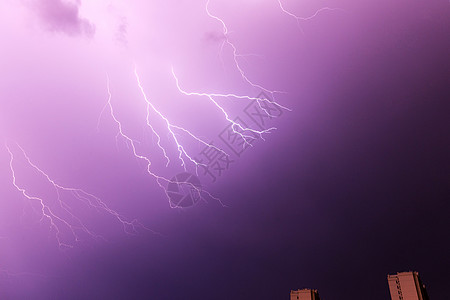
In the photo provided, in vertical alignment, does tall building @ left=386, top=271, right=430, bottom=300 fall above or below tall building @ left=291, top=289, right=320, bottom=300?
above

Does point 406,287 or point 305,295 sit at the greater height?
point 406,287

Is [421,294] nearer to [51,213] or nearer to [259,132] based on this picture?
[259,132]

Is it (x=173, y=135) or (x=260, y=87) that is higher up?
(x=260, y=87)

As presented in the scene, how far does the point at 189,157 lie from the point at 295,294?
460 inches

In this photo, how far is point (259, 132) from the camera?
19.6 m

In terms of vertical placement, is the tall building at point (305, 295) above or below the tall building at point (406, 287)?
below

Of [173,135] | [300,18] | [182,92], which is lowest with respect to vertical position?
[173,135]

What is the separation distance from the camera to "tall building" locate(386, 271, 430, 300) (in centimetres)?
2005

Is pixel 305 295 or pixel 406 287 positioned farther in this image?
pixel 305 295

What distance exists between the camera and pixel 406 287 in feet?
66.9

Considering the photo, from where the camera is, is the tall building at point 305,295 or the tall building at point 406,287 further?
the tall building at point 305,295

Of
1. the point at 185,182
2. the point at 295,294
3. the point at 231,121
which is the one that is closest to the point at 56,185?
the point at 185,182

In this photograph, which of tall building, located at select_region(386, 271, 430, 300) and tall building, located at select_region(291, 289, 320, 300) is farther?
tall building, located at select_region(291, 289, 320, 300)

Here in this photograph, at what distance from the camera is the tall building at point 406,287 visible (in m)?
20.0
